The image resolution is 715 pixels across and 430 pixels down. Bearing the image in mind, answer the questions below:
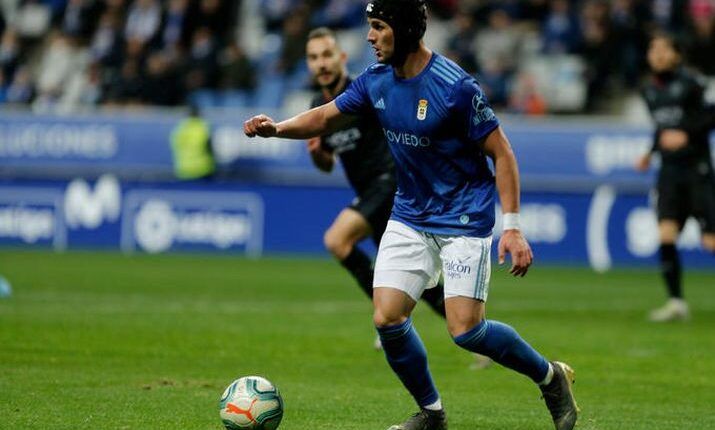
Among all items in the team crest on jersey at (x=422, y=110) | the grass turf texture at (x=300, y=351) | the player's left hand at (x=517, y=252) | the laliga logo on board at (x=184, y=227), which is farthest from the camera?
the laliga logo on board at (x=184, y=227)

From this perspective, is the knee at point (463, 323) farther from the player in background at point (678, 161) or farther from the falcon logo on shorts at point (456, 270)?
the player in background at point (678, 161)

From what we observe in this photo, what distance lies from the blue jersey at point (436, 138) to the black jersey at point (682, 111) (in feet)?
24.2

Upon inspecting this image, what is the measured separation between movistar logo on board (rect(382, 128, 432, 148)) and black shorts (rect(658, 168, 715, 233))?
7.69 metres

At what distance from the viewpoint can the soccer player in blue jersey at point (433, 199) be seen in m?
7.52

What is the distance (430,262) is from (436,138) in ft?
2.19

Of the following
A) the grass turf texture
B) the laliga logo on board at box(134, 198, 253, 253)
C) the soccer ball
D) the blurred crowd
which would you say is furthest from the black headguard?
the blurred crowd

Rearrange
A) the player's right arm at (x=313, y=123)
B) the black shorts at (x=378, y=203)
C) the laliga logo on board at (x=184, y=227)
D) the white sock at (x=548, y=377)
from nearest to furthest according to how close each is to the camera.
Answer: the white sock at (x=548, y=377), the player's right arm at (x=313, y=123), the black shorts at (x=378, y=203), the laliga logo on board at (x=184, y=227)

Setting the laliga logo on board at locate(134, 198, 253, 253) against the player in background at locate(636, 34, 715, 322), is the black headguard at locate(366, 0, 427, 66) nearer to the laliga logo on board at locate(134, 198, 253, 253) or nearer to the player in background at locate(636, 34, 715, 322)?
the player in background at locate(636, 34, 715, 322)

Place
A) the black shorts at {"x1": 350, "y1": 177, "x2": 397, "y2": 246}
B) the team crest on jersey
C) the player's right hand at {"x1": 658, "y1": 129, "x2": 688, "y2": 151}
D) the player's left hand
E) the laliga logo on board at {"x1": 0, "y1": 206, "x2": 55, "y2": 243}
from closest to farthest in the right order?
the player's left hand
the team crest on jersey
the black shorts at {"x1": 350, "y1": 177, "x2": 397, "y2": 246}
the player's right hand at {"x1": 658, "y1": 129, "x2": 688, "y2": 151}
the laliga logo on board at {"x1": 0, "y1": 206, "x2": 55, "y2": 243}

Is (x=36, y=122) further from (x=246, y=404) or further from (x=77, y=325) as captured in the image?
(x=246, y=404)

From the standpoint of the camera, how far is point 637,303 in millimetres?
16656

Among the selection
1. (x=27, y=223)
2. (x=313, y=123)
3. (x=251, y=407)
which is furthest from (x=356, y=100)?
(x=27, y=223)

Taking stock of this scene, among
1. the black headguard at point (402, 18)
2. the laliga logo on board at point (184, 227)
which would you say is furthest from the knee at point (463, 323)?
the laliga logo on board at point (184, 227)

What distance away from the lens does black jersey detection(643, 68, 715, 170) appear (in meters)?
14.7
